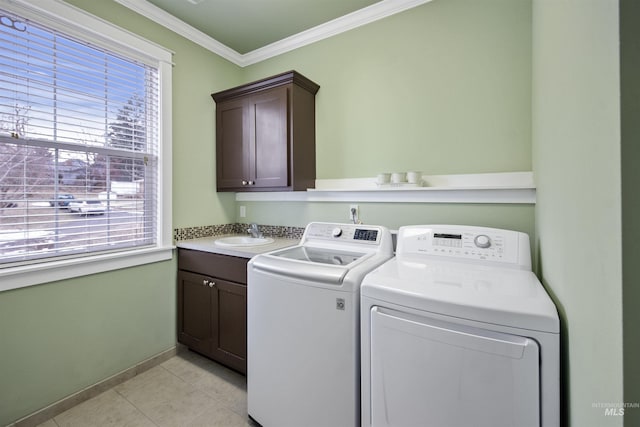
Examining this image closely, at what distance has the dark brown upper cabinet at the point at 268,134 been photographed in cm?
212

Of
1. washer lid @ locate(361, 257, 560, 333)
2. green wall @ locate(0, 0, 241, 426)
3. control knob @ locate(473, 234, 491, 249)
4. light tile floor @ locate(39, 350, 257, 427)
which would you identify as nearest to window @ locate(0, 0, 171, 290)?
green wall @ locate(0, 0, 241, 426)

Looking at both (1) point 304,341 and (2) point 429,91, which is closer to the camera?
(1) point 304,341

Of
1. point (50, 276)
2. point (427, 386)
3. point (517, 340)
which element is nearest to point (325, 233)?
point (427, 386)

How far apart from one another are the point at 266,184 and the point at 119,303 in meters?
1.36

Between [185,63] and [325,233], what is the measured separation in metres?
1.89

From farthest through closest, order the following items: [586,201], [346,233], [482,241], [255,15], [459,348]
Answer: [255,15], [346,233], [482,241], [459,348], [586,201]

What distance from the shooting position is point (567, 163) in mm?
788

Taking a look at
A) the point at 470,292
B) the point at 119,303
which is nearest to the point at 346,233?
the point at 470,292

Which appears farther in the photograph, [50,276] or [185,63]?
[185,63]

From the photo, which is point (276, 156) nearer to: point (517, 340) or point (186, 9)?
point (186, 9)

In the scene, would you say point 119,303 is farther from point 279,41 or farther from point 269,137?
point 279,41

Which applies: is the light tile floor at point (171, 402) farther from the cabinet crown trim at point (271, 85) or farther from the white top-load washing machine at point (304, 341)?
the cabinet crown trim at point (271, 85)

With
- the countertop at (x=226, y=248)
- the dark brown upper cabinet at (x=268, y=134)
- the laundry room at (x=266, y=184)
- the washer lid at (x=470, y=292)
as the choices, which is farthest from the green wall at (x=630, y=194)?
the dark brown upper cabinet at (x=268, y=134)

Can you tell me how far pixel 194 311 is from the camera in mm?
2150
